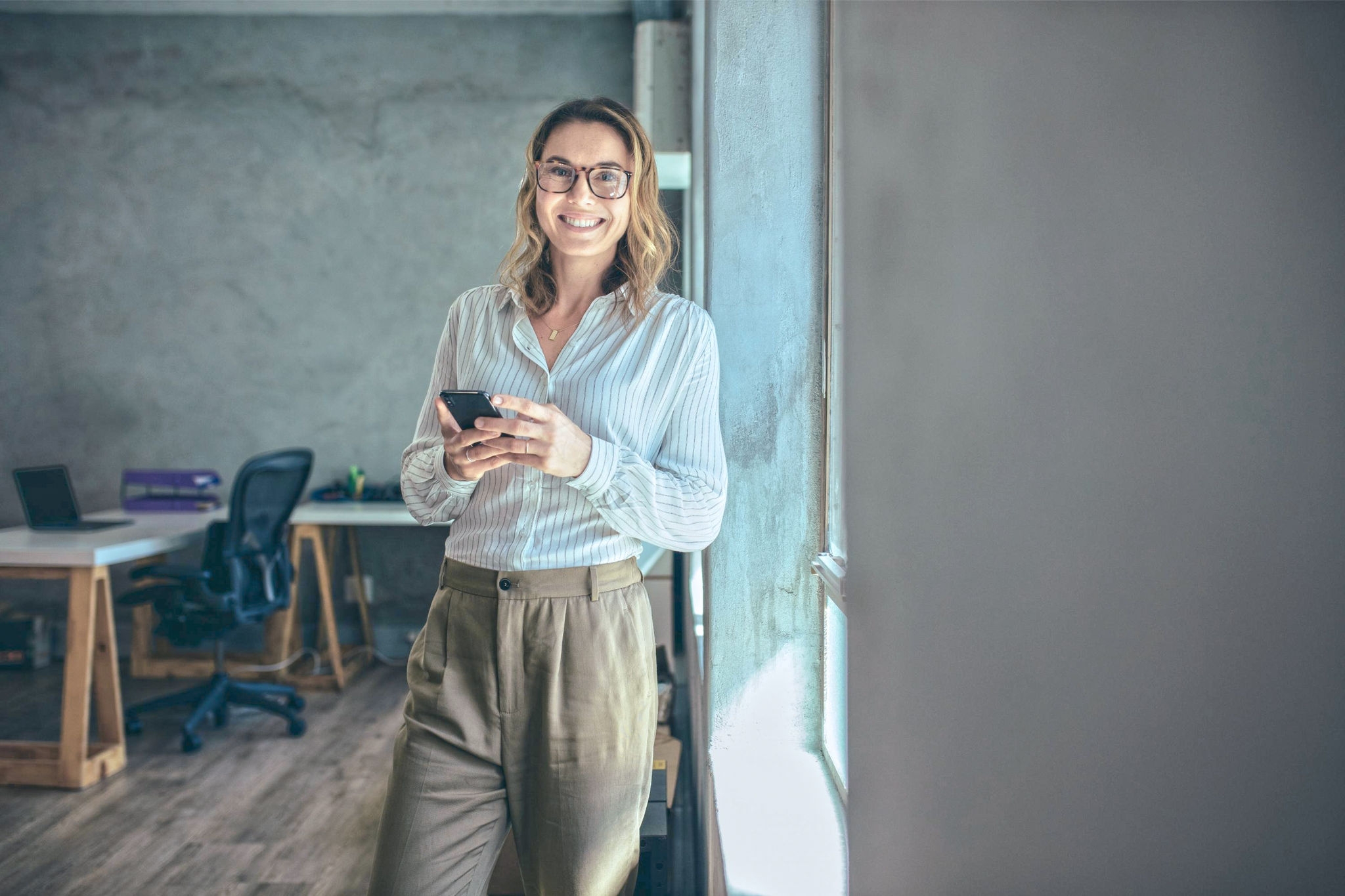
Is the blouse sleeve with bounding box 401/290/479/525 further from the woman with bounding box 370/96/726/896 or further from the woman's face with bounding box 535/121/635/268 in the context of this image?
the woman's face with bounding box 535/121/635/268

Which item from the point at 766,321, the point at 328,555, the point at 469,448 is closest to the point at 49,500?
the point at 328,555

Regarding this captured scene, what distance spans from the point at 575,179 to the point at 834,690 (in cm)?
93

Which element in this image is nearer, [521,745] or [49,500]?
[521,745]

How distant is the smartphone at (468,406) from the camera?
3.46ft

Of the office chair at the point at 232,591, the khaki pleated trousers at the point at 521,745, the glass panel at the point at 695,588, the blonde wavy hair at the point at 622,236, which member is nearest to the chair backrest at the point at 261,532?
the office chair at the point at 232,591

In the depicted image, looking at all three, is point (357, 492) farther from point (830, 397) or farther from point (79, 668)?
point (830, 397)

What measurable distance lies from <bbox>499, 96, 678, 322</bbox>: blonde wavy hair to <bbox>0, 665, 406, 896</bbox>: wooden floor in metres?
1.75

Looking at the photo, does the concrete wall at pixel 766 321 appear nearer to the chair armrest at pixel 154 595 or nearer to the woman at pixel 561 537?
the woman at pixel 561 537

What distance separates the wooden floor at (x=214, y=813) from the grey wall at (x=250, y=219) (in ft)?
4.25

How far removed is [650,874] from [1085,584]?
1.32m

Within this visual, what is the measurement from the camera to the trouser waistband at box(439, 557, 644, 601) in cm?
111

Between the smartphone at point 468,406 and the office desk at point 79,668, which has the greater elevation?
the smartphone at point 468,406

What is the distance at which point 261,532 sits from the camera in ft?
11.3

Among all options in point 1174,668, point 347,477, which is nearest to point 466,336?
point 1174,668
